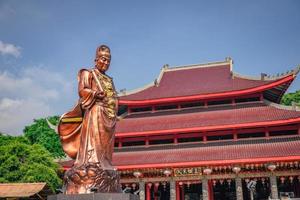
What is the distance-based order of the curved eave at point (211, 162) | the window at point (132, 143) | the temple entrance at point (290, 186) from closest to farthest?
the curved eave at point (211, 162)
the temple entrance at point (290, 186)
the window at point (132, 143)

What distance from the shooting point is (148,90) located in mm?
31281

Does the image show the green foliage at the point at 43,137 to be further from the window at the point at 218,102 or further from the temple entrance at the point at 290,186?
the temple entrance at the point at 290,186

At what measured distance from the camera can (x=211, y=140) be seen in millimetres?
25156

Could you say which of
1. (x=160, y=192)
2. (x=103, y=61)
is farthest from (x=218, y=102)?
(x=103, y=61)

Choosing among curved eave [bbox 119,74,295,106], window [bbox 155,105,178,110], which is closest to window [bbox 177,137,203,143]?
curved eave [bbox 119,74,295,106]

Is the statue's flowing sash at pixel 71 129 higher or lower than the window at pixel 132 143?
lower

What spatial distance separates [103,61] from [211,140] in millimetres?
19064

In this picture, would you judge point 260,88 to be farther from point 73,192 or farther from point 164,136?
point 73,192

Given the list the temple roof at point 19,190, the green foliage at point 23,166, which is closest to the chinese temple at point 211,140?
the green foliage at point 23,166

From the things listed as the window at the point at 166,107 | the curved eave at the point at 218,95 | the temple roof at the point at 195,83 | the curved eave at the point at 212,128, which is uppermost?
the temple roof at the point at 195,83

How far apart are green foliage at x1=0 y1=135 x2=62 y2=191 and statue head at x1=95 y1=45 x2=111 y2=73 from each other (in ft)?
64.0

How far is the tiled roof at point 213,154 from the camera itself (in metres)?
21.7

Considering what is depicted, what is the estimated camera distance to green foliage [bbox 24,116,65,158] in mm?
47594

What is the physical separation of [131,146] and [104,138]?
66.0 feet
